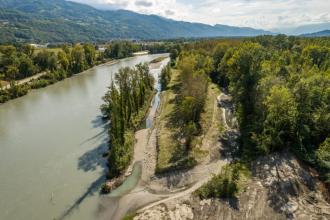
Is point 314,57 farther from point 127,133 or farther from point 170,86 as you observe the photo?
point 127,133

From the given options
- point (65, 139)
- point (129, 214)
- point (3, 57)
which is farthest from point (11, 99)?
point (129, 214)

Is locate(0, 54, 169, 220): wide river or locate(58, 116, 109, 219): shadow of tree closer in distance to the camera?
locate(0, 54, 169, 220): wide river

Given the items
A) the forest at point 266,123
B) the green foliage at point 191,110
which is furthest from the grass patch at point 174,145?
the green foliage at point 191,110

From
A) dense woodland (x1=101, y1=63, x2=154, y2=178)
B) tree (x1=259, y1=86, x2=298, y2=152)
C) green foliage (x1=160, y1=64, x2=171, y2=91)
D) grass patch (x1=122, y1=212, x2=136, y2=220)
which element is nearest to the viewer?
grass patch (x1=122, y1=212, x2=136, y2=220)

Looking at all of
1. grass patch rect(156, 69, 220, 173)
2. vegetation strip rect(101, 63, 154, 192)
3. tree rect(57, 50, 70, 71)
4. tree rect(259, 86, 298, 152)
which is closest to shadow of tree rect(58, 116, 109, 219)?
vegetation strip rect(101, 63, 154, 192)

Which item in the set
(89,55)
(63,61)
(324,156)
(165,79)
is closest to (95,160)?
(324,156)

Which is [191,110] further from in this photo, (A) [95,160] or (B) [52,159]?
(B) [52,159]

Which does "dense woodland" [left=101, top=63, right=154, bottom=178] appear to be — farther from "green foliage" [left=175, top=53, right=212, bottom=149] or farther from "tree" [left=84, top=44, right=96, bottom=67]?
"tree" [left=84, top=44, right=96, bottom=67]
